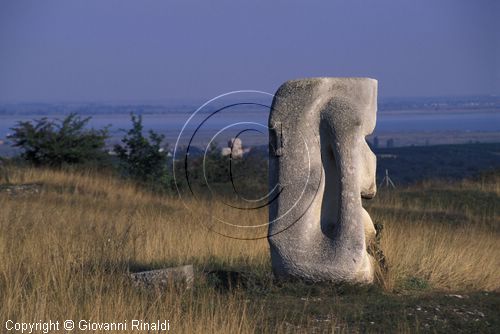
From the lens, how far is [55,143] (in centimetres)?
2544

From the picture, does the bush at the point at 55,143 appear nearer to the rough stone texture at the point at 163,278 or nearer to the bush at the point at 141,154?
the bush at the point at 141,154

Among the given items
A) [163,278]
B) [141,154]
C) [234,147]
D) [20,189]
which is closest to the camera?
[163,278]

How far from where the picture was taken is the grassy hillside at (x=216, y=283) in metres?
6.78

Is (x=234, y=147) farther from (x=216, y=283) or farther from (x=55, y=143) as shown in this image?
(x=55, y=143)

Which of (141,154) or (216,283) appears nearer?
(216,283)

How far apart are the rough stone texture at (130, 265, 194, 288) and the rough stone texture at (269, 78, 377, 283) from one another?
926 mm

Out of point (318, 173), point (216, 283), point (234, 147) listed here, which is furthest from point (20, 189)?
point (318, 173)

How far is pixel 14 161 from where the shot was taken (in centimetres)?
2484

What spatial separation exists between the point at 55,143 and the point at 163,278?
17.7 meters

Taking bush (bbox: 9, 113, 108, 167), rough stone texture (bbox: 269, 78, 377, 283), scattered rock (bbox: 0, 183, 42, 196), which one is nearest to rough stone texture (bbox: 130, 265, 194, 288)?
rough stone texture (bbox: 269, 78, 377, 283)

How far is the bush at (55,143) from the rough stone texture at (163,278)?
16.9 m

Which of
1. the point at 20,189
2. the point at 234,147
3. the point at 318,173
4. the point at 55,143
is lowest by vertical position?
the point at 20,189

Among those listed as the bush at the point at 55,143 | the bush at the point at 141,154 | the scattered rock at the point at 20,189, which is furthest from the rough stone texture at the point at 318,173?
the bush at the point at 55,143

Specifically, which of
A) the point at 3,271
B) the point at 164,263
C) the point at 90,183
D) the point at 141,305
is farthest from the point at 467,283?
the point at 90,183
